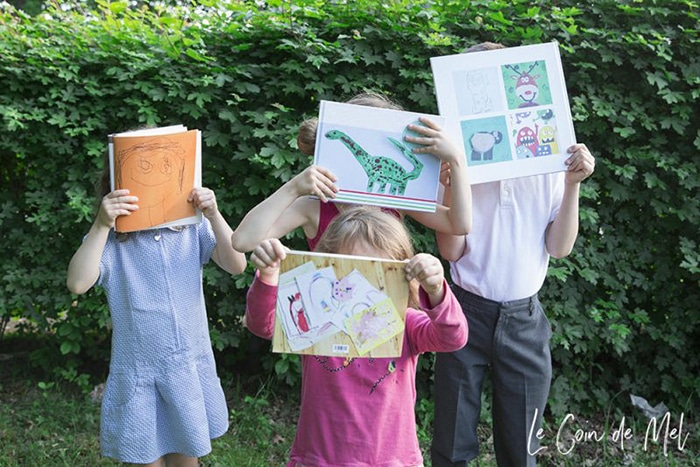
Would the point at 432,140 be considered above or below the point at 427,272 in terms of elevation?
above

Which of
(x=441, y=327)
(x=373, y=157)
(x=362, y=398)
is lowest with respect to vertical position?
(x=362, y=398)

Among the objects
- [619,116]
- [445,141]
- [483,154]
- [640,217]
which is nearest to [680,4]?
[619,116]

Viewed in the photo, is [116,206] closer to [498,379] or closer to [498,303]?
[498,303]

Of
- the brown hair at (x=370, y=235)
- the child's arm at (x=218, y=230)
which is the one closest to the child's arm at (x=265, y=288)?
the brown hair at (x=370, y=235)

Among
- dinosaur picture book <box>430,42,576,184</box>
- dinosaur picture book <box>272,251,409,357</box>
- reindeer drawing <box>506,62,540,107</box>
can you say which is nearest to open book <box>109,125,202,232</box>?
dinosaur picture book <box>272,251,409,357</box>

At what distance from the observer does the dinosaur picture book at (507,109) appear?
2395mm

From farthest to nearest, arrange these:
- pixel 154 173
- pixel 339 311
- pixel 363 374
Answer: pixel 154 173 < pixel 363 374 < pixel 339 311

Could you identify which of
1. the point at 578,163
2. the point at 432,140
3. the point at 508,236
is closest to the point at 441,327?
the point at 432,140

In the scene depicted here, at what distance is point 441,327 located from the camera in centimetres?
190

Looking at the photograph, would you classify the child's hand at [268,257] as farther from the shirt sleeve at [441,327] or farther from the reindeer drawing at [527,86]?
the reindeer drawing at [527,86]

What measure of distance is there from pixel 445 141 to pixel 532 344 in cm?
91

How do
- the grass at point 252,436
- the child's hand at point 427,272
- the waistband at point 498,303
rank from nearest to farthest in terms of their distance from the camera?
1. the child's hand at point 427,272
2. the waistband at point 498,303
3. the grass at point 252,436

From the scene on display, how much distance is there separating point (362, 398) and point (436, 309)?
361 millimetres

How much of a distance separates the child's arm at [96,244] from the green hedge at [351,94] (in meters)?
1.34
